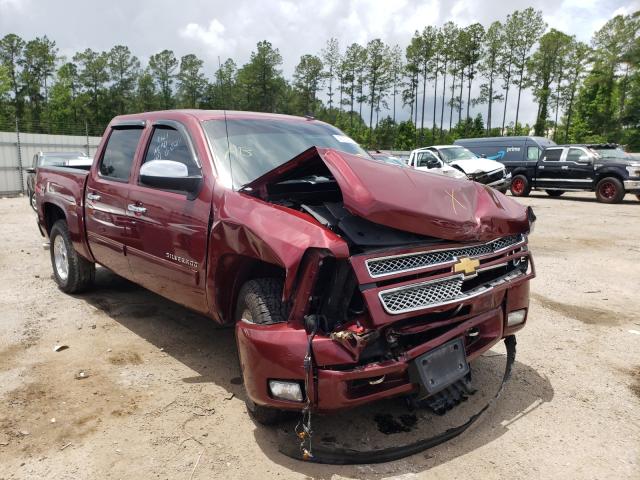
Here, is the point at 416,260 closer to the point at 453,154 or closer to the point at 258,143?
the point at 258,143

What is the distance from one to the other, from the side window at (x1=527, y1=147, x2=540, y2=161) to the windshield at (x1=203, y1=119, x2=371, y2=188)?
1742 centimetres

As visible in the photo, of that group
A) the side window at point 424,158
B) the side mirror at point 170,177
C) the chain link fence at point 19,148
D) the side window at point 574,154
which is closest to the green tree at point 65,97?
the chain link fence at point 19,148

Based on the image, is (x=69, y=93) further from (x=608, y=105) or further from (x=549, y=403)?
(x=549, y=403)

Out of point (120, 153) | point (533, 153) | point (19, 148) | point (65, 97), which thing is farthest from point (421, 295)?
point (65, 97)

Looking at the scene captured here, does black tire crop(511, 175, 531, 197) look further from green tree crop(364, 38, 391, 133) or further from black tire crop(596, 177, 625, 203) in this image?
green tree crop(364, 38, 391, 133)

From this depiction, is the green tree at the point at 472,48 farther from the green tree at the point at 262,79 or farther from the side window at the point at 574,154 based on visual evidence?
the side window at the point at 574,154

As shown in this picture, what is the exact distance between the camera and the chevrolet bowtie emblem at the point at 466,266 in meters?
2.56

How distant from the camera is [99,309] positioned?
196 inches

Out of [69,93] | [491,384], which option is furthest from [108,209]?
[69,93]

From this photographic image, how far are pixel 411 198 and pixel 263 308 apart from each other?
38.0 inches

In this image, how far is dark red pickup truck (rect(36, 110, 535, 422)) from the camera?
2.32 m

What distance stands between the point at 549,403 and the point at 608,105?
53.8 meters

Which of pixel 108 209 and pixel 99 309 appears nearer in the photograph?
pixel 108 209

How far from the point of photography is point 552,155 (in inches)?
693
